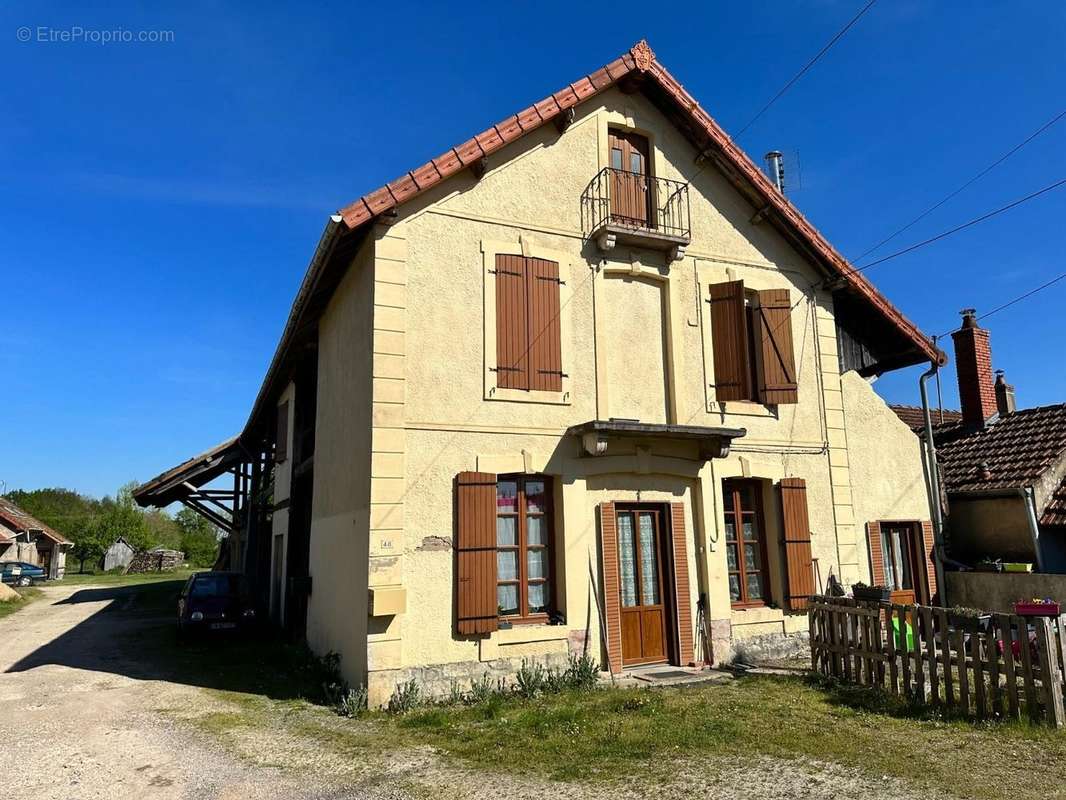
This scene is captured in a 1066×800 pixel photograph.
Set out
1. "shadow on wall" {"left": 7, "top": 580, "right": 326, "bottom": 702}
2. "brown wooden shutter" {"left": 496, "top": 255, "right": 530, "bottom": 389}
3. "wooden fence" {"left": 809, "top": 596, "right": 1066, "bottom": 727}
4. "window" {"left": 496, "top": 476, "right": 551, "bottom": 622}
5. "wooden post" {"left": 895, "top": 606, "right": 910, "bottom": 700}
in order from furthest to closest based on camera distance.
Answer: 1. "shadow on wall" {"left": 7, "top": 580, "right": 326, "bottom": 702}
2. "brown wooden shutter" {"left": 496, "top": 255, "right": 530, "bottom": 389}
3. "window" {"left": 496, "top": 476, "right": 551, "bottom": 622}
4. "wooden post" {"left": 895, "top": 606, "right": 910, "bottom": 700}
5. "wooden fence" {"left": 809, "top": 596, "right": 1066, "bottom": 727}

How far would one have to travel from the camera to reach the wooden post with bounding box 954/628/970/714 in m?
6.75

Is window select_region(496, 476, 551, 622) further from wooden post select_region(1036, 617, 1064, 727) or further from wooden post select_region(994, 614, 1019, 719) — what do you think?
wooden post select_region(1036, 617, 1064, 727)

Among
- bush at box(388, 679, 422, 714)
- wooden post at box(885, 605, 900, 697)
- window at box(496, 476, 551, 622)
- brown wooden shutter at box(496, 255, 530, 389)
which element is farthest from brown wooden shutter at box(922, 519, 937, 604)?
bush at box(388, 679, 422, 714)

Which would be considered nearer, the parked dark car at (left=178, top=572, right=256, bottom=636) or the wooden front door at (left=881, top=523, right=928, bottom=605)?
the wooden front door at (left=881, top=523, right=928, bottom=605)

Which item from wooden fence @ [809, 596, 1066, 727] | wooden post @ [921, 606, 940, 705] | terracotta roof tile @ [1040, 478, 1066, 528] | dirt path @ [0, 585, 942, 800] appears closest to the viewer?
dirt path @ [0, 585, 942, 800]

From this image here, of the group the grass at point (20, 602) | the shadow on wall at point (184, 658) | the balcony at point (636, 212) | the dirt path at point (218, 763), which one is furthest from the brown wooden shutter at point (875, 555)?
the grass at point (20, 602)

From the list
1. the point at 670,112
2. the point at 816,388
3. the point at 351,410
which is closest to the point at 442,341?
the point at 351,410

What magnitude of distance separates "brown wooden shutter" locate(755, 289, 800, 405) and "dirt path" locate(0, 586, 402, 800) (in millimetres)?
8019

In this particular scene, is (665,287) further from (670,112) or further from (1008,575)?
(1008,575)

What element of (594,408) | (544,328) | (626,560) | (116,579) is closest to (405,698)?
(626,560)

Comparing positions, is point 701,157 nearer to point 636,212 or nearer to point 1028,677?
point 636,212

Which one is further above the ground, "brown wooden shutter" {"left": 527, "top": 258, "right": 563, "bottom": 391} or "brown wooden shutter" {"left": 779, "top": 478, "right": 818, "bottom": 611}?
"brown wooden shutter" {"left": 527, "top": 258, "right": 563, "bottom": 391}

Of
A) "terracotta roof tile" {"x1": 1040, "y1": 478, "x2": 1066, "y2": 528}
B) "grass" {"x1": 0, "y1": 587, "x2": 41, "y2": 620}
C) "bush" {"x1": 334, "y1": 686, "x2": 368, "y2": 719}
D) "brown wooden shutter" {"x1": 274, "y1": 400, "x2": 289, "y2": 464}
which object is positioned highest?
"brown wooden shutter" {"x1": 274, "y1": 400, "x2": 289, "y2": 464}

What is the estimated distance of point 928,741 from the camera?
6.22 m
